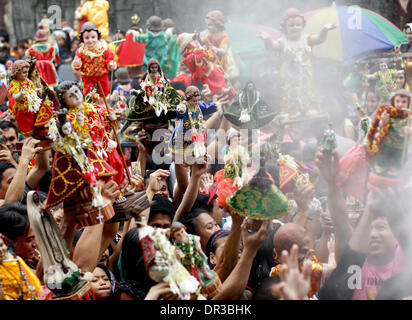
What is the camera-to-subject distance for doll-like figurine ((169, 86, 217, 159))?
14.6 ft

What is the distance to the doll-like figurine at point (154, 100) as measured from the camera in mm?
4766

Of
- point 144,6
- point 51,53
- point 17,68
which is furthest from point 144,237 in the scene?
point 144,6

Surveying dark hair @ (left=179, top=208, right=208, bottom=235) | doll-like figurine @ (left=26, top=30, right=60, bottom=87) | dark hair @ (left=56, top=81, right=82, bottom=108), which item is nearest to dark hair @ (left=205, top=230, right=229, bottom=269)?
dark hair @ (left=179, top=208, right=208, bottom=235)

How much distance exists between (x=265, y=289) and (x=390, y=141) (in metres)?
1.06

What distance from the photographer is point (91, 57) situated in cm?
514

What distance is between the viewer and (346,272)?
125 inches

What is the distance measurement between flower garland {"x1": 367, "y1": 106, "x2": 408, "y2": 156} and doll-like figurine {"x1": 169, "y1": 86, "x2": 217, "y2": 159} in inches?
61.8

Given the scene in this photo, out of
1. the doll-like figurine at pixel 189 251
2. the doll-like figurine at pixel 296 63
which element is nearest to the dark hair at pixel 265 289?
the doll-like figurine at pixel 189 251

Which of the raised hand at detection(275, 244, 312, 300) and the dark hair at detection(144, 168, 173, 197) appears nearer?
the raised hand at detection(275, 244, 312, 300)

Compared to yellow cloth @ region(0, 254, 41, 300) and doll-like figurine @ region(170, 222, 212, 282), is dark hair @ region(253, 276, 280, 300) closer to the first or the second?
doll-like figurine @ region(170, 222, 212, 282)

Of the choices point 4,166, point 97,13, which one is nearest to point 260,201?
point 4,166

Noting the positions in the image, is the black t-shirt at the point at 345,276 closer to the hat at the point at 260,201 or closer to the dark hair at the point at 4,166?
the hat at the point at 260,201

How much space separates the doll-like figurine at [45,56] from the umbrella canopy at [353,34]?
3.47 metres

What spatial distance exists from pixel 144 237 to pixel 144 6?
414 inches
